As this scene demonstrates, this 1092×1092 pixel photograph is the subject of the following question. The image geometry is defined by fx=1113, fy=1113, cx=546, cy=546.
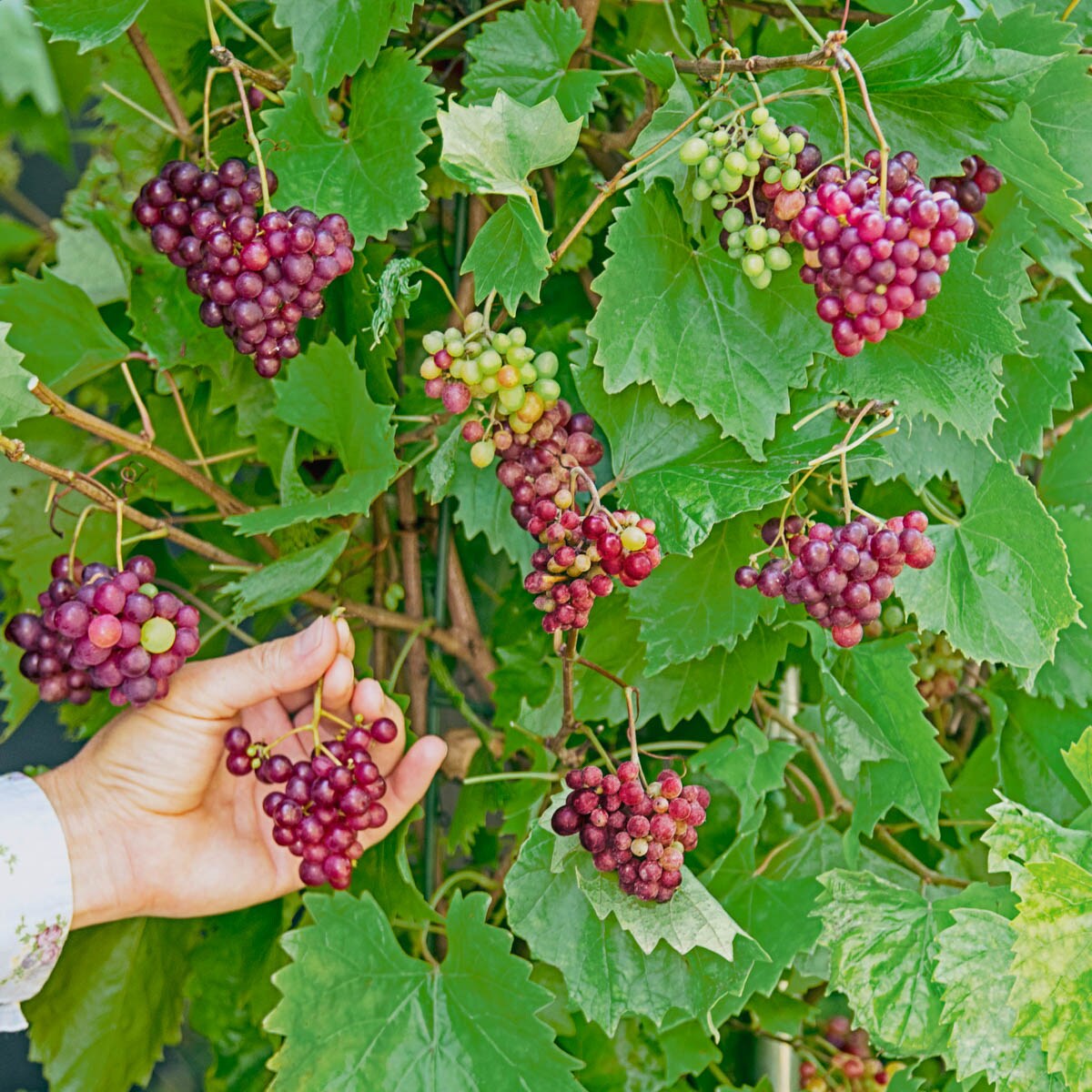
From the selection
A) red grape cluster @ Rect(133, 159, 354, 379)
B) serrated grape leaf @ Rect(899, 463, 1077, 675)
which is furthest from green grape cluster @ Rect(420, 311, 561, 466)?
serrated grape leaf @ Rect(899, 463, 1077, 675)

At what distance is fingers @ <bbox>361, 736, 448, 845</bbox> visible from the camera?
955 mm

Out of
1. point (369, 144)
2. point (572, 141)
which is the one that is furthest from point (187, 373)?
point (572, 141)

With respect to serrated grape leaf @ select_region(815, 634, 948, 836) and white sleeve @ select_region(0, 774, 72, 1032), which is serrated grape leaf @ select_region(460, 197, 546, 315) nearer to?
serrated grape leaf @ select_region(815, 634, 948, 836)

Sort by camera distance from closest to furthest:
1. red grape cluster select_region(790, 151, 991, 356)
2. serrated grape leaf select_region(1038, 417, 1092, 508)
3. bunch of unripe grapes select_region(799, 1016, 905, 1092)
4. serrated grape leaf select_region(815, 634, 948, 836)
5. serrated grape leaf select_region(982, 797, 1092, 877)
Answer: red grape cluster select_region(790, 151, 991, 356)
serrated grape leaf select_region(982, 797, 1092, 877)
serrated grape leaf select_region(815, 634, 948, 836)
serrated grape leaf select_region(1038, 417, 1092, 508)
bunch of unripe grapes select_region(799, 1016, 905, 1092)

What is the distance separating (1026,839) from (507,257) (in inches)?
21.4

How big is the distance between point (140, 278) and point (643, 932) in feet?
2.24

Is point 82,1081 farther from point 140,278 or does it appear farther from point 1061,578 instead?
point 1061,578

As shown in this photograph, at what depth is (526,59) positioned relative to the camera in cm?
86

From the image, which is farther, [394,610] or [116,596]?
[394,610]

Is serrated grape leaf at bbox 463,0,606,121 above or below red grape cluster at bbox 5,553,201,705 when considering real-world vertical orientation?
above

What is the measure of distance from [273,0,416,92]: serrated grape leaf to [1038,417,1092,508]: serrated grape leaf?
67cm

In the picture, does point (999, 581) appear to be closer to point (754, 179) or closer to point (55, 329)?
point (754, 179)

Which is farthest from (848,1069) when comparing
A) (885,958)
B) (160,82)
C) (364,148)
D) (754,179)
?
(160,82)

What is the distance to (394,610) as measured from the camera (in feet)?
3.69
